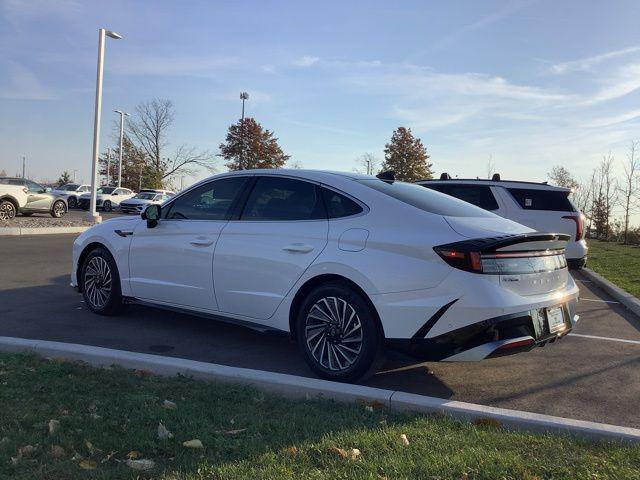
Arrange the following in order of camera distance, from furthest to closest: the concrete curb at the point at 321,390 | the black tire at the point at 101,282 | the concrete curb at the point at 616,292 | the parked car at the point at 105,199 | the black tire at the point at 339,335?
the parked car at the point at 105,199, the concrete curb at the point at 616,292, the black tire at the point at 101,282, the black tire at the point at 339,335, the concrete curb at the point at 321,390

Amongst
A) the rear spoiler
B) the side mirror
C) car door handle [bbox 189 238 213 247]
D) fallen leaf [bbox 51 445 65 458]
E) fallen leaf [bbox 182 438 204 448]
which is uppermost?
the side mirror

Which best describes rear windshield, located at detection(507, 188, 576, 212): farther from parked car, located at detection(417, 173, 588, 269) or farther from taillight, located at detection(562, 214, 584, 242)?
taillight, located at detection(562, 214, 584, 242)

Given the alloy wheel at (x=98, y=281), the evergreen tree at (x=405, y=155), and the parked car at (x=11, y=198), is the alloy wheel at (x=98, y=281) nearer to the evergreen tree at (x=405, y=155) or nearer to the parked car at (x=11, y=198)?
the parked car at (x=11, y=198)

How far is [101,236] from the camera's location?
250 inches

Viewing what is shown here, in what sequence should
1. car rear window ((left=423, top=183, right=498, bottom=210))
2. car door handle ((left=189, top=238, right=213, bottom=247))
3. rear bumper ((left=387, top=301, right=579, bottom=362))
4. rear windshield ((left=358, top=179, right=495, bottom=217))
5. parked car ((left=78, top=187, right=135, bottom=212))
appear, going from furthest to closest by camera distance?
parked car ((left=78, top=187, right=135, bottom=212)), car rear window ((left=423, top=183, right=498, bottom=210)), car door handle ((left=189, top=238, right=213, bottom=247)), rear windshield ((left=358, top=179, right=495, bottom=217)), rear bumper ((left=387, top=301, right=579, bottom=362))

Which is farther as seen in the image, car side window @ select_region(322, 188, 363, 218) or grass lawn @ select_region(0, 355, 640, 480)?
car side window @ select_region(322, 188, 363, 218)

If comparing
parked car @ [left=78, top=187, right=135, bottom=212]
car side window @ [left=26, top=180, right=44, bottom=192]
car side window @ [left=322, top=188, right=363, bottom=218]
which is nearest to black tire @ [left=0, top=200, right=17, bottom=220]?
car side window @ [left=26, top=180, right=44, bottom=192]

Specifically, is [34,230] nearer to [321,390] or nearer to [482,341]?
[321,390]

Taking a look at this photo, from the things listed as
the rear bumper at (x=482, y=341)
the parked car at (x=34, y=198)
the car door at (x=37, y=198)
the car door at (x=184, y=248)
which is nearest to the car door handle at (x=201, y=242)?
the car door at (x=184, y=248)

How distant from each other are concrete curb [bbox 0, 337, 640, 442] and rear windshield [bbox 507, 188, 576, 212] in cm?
752

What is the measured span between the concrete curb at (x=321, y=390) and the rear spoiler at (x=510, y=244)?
1049mm

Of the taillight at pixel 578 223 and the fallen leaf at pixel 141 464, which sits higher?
the taillight at pixel 578 223

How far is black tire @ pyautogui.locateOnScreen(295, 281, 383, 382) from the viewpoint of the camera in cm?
417

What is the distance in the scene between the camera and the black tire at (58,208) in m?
22.8
